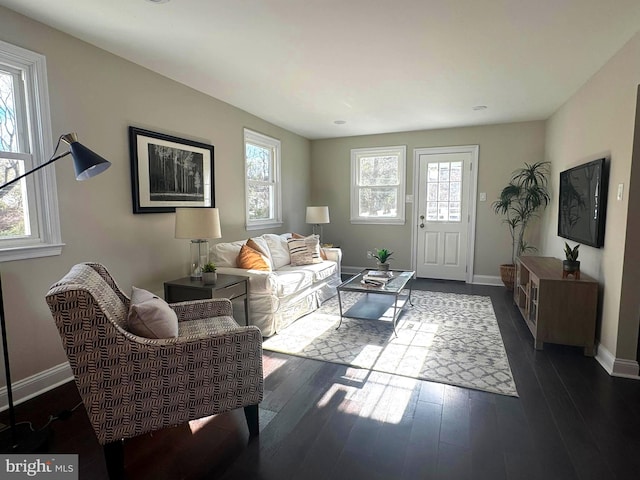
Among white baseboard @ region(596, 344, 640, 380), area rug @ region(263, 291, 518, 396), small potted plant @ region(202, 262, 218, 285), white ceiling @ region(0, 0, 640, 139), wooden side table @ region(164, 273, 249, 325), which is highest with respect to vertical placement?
white ceiling @ region(0, 0, 640, 139)

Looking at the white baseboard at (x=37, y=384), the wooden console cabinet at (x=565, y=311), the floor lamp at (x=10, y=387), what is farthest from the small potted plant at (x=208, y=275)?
the wooden console cabinet at (x=565, y=311)

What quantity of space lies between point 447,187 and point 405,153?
0.87 metres

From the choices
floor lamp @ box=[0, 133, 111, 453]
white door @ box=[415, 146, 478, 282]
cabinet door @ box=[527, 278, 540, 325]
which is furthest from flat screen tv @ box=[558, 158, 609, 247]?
floor lamp @ box=[0, 133, 111, 453]

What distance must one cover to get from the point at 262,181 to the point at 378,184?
6.88 feet

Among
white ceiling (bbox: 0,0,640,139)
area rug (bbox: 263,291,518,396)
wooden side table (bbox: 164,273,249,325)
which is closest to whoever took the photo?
white ceiling (bbox: 0,0,640,139)

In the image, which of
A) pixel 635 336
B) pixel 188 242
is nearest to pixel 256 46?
pixel 188 242

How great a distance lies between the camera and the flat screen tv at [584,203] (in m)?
2.82

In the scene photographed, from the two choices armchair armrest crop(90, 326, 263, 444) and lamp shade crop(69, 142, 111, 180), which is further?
lamp shade crop(69, 142, 111, 180)

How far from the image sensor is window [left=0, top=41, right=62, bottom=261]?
7.18ft

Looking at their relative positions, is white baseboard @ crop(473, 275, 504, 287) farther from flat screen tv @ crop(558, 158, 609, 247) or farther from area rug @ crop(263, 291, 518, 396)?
flat screen tv @ crop(558, 158, 609, 247)

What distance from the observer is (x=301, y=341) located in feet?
10.5

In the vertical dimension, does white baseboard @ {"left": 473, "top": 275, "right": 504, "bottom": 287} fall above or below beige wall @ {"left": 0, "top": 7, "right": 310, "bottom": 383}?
below

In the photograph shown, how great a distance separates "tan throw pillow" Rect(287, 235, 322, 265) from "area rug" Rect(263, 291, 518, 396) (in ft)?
2.12

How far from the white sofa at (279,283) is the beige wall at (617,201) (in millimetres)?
2679
